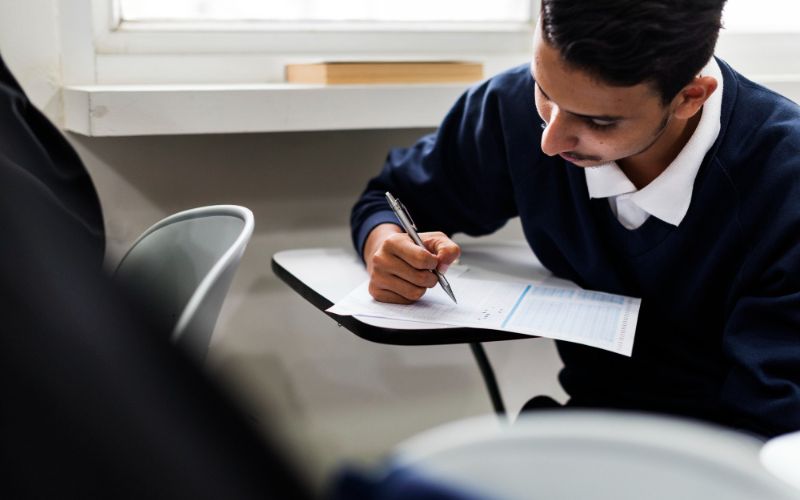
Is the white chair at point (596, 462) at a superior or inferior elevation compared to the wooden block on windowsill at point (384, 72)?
superior

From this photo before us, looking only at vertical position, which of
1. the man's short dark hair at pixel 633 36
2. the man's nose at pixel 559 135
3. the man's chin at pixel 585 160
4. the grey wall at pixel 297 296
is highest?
the man's short dark hair at pixel 633 36

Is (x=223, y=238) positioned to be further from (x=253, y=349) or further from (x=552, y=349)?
(x=552, y=349)

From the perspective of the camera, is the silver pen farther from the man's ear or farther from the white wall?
the white wall

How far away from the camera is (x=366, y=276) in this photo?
1.34m

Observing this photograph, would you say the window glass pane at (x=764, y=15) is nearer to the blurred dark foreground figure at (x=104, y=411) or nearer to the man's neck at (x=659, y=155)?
the man's neck at (x=659, y=155)

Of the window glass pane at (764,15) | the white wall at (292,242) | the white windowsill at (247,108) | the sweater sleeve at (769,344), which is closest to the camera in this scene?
the sweater sleeve at (769,344)

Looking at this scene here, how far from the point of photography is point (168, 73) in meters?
1.72

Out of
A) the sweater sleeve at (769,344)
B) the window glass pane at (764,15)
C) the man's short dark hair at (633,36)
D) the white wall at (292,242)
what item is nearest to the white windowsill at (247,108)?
the white wall at (292,242)

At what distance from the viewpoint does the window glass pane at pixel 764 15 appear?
217 cm

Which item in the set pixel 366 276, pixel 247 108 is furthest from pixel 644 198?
pixel 247 108

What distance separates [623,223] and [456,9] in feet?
2.94

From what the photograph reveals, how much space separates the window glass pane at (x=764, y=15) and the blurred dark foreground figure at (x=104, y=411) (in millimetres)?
2154

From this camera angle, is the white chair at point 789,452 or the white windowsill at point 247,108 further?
the white windowsill at point 247,108

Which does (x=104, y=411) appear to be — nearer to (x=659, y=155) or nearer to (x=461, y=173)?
(x=659, y=155)
